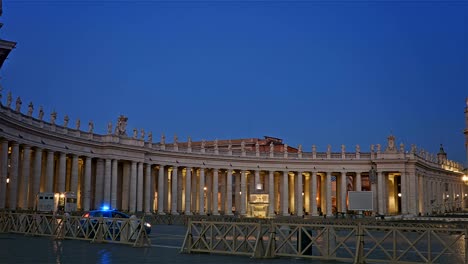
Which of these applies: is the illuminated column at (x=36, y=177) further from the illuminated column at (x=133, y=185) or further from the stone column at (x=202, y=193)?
the stone column at (x=202, y=193)

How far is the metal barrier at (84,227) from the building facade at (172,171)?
16.8 m

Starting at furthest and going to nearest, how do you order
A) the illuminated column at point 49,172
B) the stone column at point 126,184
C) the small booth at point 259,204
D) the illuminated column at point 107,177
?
the stone column at point 126,184 < the illuminated column at point 107,177 < the illuminated column at point 49,172 < the small booth at point 259,204

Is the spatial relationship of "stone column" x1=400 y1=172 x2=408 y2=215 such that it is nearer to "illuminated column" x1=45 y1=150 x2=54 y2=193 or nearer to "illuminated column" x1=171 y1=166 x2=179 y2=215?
"illuminated column" x1=171 y1=166 x2=179 y2=215

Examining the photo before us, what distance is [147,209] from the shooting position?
288 ft

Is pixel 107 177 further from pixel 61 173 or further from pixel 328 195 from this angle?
pixel 328 195

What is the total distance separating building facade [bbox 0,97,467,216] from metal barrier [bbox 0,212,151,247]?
1676 cm

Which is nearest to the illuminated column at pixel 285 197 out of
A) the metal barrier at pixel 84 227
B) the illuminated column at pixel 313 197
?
the illuminated column at pixel 313 197

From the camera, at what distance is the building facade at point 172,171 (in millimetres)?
63781

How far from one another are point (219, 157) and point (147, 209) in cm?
1766

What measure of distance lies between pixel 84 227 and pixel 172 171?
59.8 m

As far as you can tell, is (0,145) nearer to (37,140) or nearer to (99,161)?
(37,140)

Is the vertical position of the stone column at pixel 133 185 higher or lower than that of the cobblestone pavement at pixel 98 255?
higher

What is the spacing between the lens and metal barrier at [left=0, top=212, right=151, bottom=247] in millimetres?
30264

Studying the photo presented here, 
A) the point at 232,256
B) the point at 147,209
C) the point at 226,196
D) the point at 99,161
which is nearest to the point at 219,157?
the point at 226,196
